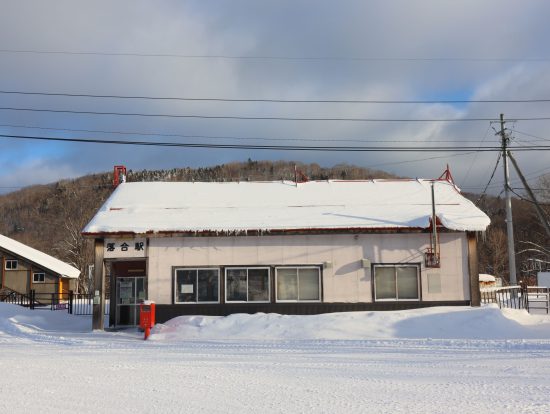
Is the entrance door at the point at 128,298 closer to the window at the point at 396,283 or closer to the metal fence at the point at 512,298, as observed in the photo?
the window at the point at 396,283

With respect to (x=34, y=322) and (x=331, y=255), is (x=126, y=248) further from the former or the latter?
(x=331, y=255)

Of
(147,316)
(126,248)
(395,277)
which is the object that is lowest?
(147,316)

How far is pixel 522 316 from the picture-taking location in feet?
65.5

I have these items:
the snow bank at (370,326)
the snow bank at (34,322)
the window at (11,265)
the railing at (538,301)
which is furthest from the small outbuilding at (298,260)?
the window at (11,265)

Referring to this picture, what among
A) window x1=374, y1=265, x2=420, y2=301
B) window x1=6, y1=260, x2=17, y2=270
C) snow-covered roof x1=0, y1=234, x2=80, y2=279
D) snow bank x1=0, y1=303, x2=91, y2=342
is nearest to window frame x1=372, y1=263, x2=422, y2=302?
window x1=374, y1=265, x2=420, y2=301

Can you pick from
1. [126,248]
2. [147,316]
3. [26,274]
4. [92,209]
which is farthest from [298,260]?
[92,209]

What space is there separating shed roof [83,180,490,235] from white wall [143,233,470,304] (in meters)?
0.51

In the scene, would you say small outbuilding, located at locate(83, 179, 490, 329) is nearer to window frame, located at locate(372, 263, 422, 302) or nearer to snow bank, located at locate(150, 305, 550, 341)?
window frame, located at locate(372, 263, 422, 302)

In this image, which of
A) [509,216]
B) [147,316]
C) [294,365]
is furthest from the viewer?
[509,216]

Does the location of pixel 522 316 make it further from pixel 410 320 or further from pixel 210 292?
pixel 210 292

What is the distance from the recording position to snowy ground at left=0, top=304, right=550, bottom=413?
867 cm

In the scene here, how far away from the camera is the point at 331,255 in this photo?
71.3ft

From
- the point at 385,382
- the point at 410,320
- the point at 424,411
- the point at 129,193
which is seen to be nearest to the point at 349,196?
the point at 410,320

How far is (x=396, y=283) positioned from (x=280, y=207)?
5.37 metres
